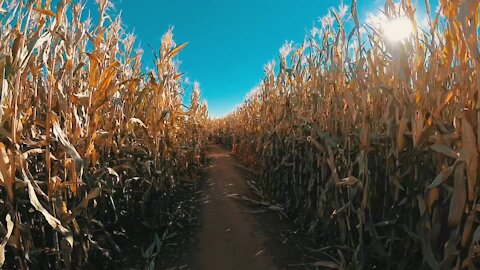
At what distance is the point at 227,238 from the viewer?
3.28m

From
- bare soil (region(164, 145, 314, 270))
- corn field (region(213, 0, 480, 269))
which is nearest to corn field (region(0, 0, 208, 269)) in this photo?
bare soil (region(164, 145, 314, 270))

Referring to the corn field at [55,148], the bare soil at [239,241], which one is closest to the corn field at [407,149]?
the bare soil at [239,241]

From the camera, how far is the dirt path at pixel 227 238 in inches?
110

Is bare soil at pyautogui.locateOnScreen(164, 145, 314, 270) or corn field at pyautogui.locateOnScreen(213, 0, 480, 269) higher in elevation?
corn field at pyautogui.locateOnScreen(213, 0, 480, 269)

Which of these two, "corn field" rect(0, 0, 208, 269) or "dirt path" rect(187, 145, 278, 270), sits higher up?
"corn field" rect(0, 0, 208, 269)

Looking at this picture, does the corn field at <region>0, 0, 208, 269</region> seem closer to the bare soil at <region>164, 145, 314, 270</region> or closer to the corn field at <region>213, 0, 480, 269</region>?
the bare soil at <region>164, 145, 314, 270</region>

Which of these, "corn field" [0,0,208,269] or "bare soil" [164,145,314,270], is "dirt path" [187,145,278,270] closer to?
"bare soil" [164,145,314,270]

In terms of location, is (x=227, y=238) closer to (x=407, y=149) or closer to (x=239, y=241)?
(x=239, y=241)

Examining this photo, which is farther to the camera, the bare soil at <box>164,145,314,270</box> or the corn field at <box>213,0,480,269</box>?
the bare soil at <box>164,145,314,270</box>

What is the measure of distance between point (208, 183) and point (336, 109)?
10.9ft

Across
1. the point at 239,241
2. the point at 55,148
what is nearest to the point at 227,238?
the point at 239,241

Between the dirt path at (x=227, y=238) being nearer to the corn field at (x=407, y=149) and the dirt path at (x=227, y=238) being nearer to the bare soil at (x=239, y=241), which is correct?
the bare soil at (x=239, y=241)

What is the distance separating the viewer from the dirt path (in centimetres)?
280

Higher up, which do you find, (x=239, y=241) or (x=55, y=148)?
(x=55, y=148)
